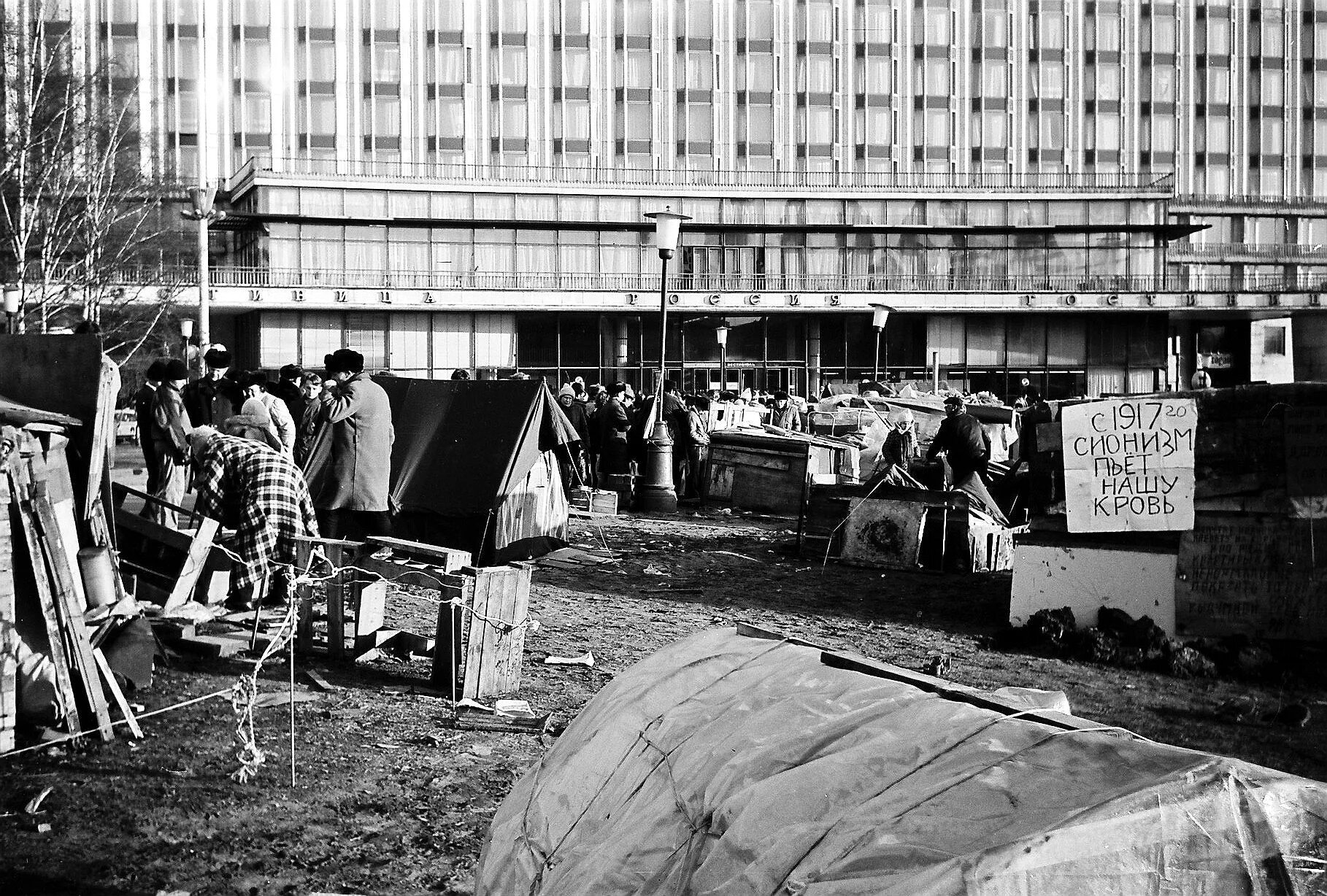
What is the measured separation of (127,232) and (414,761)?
3675 cm

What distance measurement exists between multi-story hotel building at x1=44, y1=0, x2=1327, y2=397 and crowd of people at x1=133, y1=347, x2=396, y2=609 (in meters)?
37.8

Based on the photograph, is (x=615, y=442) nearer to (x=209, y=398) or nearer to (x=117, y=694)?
(x=209, y=398)

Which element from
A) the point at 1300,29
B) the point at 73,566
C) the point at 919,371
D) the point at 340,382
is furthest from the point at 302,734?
the point at 1300,29

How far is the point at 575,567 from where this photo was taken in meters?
13.1

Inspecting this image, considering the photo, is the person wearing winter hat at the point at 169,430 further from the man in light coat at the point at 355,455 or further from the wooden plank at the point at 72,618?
the wooden plank at the point at 72,618

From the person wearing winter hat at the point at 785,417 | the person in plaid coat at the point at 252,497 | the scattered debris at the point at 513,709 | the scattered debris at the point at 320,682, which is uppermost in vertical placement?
the person wearing winter hat at the point at 785,417

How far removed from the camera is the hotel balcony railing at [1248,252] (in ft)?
219

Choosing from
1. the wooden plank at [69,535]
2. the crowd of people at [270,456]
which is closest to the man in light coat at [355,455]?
the crowd of people at [270,456]

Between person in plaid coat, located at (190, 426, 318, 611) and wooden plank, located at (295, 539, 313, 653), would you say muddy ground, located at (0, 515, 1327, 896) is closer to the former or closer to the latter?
wooden plank, located at (295, 539, 313, 653)

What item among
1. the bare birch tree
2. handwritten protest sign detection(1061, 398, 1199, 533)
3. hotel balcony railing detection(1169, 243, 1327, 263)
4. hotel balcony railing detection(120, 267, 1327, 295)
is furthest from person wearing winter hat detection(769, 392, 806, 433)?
hotel balcony railing detection(1169, 243, 1327, 263)

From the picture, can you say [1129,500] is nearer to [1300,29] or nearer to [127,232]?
[127,232]

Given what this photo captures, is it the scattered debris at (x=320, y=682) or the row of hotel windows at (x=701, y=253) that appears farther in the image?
the row of hotel windows at (x=701, y=253)

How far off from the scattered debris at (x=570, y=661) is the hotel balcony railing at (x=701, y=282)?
45991 millimetres

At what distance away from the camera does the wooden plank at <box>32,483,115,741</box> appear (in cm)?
644
